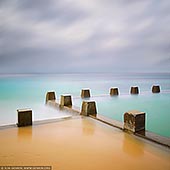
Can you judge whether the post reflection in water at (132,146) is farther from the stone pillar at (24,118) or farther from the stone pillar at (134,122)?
the stone pillar at (24,118)

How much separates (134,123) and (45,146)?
1603mm

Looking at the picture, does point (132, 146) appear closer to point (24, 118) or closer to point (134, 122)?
point (134, 122)

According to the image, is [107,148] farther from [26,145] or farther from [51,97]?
[51,97]

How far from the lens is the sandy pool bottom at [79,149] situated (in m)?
2.30

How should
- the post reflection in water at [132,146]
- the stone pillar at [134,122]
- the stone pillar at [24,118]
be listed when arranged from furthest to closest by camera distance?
1. the stone pillar at [24,118]
2. the stone pillar at [134,122]
3. the post reflection in water at [132,146]

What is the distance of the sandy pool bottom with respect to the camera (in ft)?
7.56

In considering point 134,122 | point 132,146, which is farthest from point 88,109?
point 132,146

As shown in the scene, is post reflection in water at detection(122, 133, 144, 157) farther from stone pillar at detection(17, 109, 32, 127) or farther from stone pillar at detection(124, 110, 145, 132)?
stone pillar at detection(17, 109, 32, 127)

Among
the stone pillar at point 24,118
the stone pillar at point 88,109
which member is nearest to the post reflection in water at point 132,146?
the stone pillar at point 88,109

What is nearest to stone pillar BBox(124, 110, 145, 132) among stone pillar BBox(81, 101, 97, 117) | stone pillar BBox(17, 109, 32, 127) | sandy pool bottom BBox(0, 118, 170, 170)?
sandy pool bottom BBox(0, 118, 170, 170)

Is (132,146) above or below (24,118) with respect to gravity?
below

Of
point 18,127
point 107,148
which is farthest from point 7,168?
point 18,127

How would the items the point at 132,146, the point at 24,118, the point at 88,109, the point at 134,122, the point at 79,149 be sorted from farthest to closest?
1. the point at 88,109
2. the point at 24,118
3. the point at 134,122
4. the point at 132,146
5. the point at 79,149

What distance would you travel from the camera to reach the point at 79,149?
2732 mm
